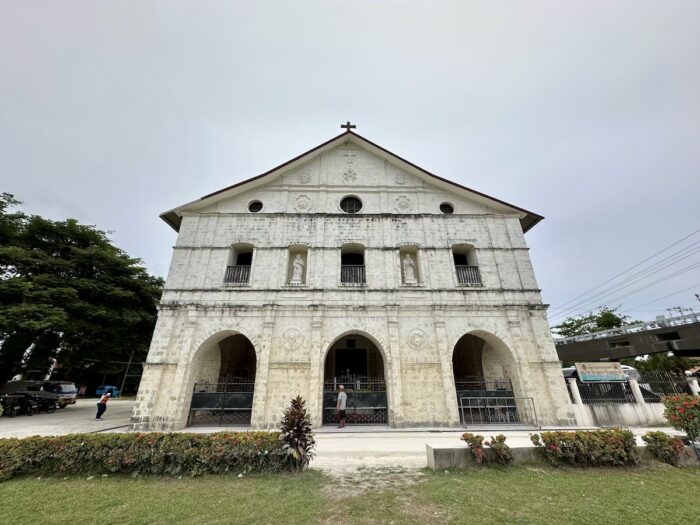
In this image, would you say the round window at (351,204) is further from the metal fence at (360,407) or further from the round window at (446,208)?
the metal fence at (360,407)

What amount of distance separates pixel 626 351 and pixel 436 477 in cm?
2390

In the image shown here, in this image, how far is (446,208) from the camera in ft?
49.1

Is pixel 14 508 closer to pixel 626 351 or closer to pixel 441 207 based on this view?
pixel 441 207

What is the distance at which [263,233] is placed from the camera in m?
13.8

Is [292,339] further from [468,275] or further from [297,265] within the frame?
[468,275]

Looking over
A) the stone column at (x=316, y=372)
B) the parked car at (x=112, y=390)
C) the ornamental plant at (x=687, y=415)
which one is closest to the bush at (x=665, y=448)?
the ornamental plant at (x=687, y=415)

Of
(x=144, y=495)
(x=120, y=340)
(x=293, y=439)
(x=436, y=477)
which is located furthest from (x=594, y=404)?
(x=120, y=340)

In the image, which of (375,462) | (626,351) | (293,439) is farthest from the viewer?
(626,351)

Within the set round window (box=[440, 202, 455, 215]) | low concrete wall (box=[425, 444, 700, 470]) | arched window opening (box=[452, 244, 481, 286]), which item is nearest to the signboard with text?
arched window opening (box=[452, 244, 481, 286])

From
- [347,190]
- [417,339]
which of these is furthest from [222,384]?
[347,190]

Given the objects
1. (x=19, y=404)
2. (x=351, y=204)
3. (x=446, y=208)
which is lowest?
(x=19, y=404)

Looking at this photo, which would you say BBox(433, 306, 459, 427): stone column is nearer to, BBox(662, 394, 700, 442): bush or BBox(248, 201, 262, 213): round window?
BBox(662, 394, 700, 442): bush

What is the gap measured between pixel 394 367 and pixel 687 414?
752 centimetres

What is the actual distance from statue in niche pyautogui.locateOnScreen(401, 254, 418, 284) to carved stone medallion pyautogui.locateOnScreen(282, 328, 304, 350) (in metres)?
5.15
